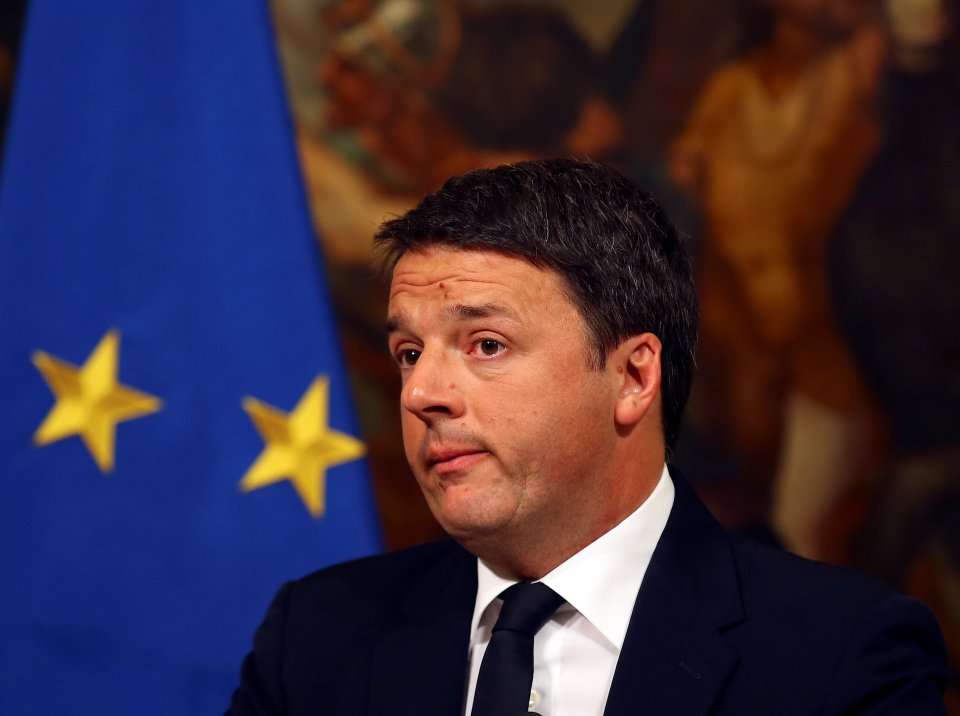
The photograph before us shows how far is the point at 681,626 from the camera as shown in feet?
6.45

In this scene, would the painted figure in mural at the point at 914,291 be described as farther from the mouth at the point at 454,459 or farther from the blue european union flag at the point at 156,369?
the mouth at the point at 454,459

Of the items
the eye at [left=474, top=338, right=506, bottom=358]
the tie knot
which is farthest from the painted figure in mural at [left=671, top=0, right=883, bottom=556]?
the eye at [left=474, top=338, right=506, bottom=358]

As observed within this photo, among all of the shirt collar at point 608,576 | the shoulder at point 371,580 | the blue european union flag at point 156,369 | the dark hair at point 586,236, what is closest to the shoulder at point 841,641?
the shirt collar at point 608,576

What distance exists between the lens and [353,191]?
13.4 ft

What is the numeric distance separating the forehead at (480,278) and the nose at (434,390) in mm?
117

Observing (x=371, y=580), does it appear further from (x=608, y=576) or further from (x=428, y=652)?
(x=608, y=576)

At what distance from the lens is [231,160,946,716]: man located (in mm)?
1905

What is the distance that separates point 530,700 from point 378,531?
139cm

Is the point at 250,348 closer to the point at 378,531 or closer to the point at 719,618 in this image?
the point at 378,531

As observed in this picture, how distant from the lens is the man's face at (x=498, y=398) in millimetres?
1912

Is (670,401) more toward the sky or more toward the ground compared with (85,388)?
more toward the ground

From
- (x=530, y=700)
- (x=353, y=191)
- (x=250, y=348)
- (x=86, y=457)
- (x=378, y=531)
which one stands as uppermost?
(x=353, y=191)

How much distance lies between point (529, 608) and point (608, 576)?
164 mm

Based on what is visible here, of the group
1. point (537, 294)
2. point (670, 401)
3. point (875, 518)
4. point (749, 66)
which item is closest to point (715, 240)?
point (749, 66)
